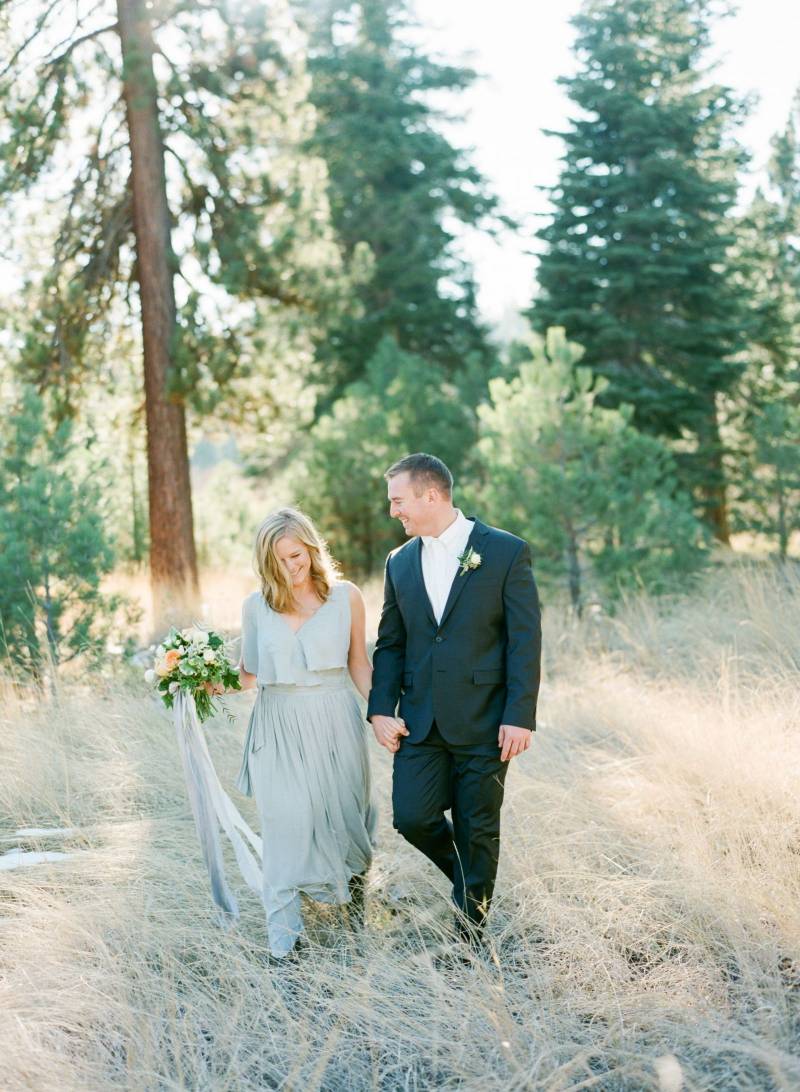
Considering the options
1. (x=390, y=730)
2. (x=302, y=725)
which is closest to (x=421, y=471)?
(x=390, y=730)

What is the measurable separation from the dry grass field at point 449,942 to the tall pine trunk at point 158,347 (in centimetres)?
614

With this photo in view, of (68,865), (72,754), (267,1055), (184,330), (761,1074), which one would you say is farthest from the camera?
(184,330)

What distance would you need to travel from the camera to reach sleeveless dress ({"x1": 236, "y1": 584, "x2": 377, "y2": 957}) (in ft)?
12.9

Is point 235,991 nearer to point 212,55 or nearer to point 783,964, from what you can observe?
point 783,964

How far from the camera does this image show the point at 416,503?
376 cm

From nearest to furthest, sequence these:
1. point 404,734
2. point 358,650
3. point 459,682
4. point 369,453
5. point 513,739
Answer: point 513,739, point 459,682, point 404,734, point 358,650, point 369,453

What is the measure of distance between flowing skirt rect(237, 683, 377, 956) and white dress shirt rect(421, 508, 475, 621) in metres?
0.60

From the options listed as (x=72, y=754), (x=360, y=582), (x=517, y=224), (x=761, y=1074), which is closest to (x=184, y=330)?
(x=360, y=582)

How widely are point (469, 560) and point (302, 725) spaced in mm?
958

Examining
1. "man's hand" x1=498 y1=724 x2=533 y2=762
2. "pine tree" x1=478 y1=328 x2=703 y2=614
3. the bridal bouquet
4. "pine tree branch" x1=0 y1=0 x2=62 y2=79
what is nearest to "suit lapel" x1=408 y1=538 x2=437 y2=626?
"man's hand" x1=498 y1=724 x2=533 y2=762

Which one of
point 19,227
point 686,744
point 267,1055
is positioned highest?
point 19,227

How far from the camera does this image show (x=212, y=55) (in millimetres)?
11727

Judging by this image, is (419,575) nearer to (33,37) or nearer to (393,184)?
(33,37)

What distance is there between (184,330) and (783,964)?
31.3 feet
